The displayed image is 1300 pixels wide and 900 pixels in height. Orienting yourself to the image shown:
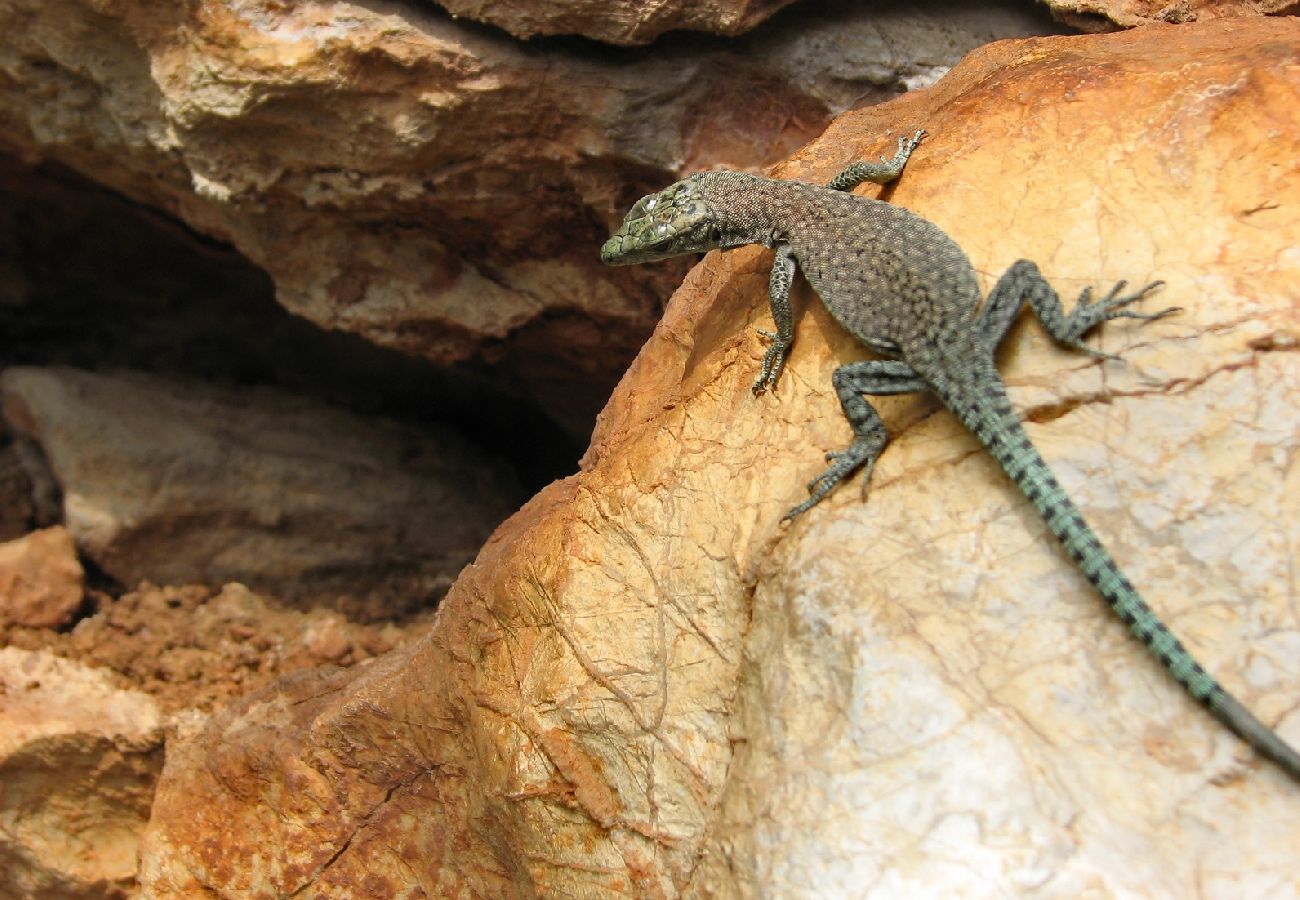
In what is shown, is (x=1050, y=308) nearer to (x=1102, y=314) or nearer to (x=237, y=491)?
(x=1102, y=314)

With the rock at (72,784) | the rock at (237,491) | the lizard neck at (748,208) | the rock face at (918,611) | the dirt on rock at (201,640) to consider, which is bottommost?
the rock at (72,784)

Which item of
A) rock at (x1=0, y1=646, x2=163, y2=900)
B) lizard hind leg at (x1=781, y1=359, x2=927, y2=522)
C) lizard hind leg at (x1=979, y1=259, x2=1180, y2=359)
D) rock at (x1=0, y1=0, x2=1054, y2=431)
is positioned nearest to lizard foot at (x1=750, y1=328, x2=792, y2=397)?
lizard hind leg at (x1=781, y1=359, x2=927, y2=522)

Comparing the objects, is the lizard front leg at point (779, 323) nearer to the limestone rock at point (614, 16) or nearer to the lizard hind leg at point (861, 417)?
the lizard hind leg at point (861, 417)

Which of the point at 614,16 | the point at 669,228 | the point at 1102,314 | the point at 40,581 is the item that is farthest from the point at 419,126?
the point at 1102,314

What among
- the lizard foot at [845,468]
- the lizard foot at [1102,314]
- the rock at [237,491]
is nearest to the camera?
the lizard foot at [1102,314]

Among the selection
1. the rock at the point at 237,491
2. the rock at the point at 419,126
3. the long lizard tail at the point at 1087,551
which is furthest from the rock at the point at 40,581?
the long lizard tail at the point at 1087,551

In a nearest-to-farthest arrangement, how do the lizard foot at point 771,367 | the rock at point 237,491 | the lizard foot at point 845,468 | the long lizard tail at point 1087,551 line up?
the long lizard tail at point 1087,551 < the lizard foot at point 845,468 < the lizard foot at point 771,367 < the rock at point 237,491

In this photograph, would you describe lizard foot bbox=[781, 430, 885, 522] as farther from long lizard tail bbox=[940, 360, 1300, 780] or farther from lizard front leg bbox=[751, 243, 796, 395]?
lizard front leg bbox=[751, 243, 796, 395]

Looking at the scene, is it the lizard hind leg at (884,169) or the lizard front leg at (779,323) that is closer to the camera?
the lizard front leg at (779,323)

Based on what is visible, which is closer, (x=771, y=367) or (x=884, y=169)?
(x=771, y=367)

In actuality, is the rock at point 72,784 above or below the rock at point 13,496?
below
